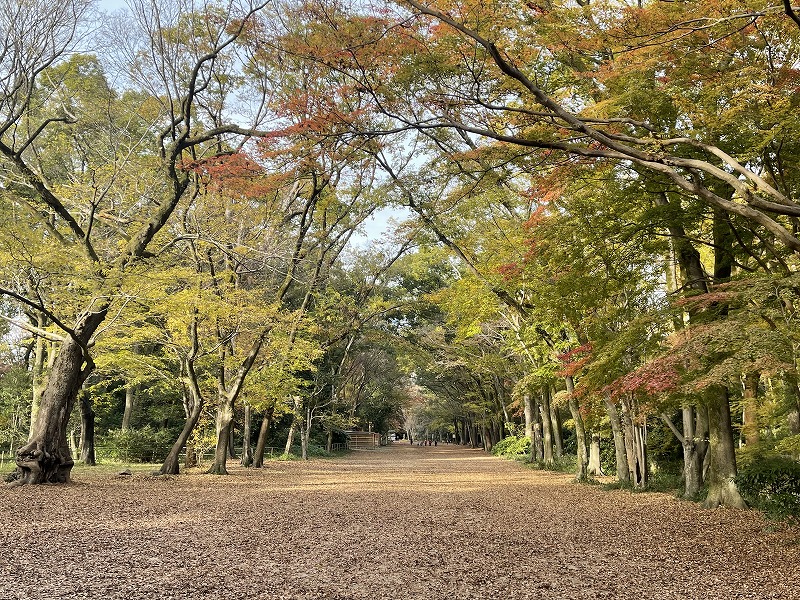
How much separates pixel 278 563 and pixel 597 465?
1350 cm

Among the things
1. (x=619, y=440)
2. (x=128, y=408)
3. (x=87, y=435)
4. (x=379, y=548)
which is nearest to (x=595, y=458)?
(x=619, y=440)

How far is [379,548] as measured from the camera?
21.4 ft

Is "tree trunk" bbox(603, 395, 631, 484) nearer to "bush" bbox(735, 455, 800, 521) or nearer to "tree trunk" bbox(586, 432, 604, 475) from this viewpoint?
"tree trunk" bbox(586, 432, 604, 475)

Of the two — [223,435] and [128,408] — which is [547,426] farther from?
[128,408]

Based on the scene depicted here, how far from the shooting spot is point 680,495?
1150 cm

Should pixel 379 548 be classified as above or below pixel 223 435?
below

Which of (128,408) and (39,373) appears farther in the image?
(128,408)

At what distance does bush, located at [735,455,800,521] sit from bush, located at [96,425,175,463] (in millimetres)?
20609

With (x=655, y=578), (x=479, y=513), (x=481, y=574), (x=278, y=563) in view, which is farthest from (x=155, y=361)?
(x=655, y=578)

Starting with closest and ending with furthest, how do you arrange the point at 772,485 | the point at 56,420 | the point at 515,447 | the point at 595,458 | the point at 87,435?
1. the point at 772,485
2. the point at 56,420
3. the point at 595,458
4. the point at 87,435
5. the point at 515,447

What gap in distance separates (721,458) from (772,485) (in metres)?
0.80

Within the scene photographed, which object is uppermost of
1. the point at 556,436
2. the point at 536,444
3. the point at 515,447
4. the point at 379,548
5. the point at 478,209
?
the point at 478,209

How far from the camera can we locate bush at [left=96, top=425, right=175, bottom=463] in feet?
74.1

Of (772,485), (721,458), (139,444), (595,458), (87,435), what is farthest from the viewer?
(139,444)
